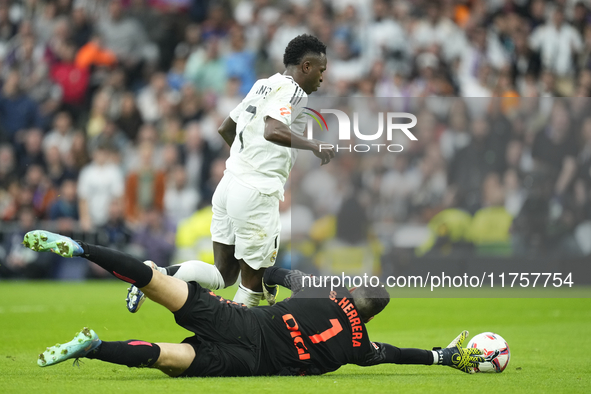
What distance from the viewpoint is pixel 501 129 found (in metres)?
12.9

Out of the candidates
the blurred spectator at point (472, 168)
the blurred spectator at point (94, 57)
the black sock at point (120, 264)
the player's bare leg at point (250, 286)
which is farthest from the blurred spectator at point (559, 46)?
the black sock at point (120, 264)

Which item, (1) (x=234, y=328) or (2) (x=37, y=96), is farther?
(2) (x=37, y=96)

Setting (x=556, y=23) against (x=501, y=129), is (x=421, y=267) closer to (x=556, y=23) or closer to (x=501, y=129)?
(x=501, y=129)

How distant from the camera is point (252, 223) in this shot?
7.15 meters

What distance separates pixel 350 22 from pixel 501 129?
5.58 m

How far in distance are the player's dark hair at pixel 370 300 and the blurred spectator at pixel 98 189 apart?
11.2 metres

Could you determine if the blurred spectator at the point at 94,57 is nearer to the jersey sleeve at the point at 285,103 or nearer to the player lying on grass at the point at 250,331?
the jersey sleeve at the point at 285,103

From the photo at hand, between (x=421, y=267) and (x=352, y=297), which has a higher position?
Result: (x=352, y=297)

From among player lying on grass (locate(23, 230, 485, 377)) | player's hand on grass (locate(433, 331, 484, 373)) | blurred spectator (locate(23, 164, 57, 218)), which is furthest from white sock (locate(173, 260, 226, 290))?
blurred spectator (locate(23, 164, 57, 218))

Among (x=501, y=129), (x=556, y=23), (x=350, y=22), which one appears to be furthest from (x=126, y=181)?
(x=556, y=23)

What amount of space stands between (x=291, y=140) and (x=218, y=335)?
5.64ft

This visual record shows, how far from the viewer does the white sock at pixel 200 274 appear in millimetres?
7016

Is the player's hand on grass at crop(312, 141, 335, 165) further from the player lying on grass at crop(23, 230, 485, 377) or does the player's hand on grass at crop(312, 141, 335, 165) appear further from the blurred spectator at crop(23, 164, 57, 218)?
the blurred spectator at crop(23, 164, 57, 218)

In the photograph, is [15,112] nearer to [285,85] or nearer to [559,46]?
[559,46]
